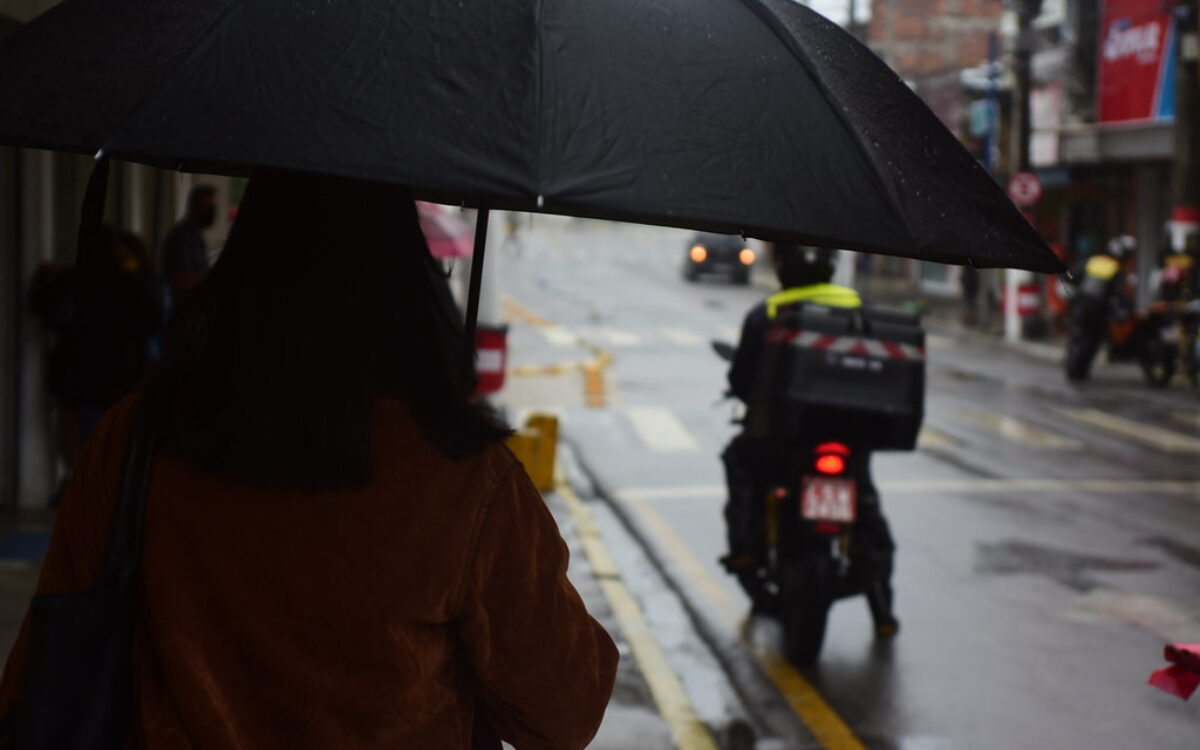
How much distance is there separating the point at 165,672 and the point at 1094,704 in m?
4.95

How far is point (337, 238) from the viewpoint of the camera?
2.20 m

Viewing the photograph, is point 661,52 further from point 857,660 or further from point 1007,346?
point 1007,346

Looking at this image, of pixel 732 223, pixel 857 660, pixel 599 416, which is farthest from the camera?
pixel 599 416

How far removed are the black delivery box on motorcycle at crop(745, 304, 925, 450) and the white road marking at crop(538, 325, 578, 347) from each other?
18330 millimetres

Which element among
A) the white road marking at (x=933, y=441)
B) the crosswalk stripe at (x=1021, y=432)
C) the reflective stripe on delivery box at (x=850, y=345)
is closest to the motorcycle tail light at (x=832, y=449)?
the reflective stripe on delivery box at (x=850, y=345)

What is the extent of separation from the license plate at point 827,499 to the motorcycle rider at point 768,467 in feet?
0.59

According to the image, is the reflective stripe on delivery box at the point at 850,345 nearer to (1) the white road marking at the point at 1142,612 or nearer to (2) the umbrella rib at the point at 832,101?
(1) the white road marking at the point at 1142,612


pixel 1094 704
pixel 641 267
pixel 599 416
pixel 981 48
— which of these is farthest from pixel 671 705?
pixel 981 48

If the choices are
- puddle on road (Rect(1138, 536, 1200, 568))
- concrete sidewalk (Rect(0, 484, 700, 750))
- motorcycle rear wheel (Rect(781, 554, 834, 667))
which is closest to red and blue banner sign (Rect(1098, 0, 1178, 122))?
puddle on road (Rect(1138, 536, 1200, 568))

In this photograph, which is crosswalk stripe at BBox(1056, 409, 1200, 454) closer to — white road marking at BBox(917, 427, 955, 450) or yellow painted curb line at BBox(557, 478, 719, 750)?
white road marking at BBox(917, 427, 955, 450)

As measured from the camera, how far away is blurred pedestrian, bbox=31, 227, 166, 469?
354 inches

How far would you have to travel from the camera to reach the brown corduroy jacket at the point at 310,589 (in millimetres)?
2119

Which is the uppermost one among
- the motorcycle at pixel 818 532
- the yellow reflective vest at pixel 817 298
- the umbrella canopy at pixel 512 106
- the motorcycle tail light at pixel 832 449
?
the umbrella canopy at pixel 512 106

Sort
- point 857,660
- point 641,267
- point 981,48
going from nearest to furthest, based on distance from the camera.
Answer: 1. point 857,660
2. point 641,267
3. point 981,48
